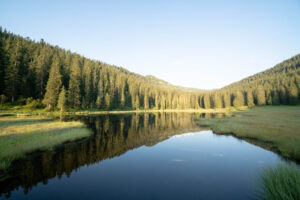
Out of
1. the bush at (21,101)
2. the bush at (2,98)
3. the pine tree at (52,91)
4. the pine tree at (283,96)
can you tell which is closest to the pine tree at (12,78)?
the bush at (21,101)

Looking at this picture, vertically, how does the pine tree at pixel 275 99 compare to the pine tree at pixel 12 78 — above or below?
below

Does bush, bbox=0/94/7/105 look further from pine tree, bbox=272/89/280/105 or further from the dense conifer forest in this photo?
pine tree, bbox=272/89/280/105

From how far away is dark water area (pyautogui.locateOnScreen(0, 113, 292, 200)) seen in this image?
316 inches

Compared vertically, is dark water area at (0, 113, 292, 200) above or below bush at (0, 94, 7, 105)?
below

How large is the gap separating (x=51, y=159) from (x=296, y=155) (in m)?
21.4

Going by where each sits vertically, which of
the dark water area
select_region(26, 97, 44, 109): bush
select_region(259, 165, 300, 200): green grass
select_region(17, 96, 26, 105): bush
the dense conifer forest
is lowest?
the dark water area

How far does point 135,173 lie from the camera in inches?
426

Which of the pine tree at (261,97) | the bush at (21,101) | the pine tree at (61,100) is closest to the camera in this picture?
the bush at (21,101)

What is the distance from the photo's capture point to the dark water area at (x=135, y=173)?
804cm

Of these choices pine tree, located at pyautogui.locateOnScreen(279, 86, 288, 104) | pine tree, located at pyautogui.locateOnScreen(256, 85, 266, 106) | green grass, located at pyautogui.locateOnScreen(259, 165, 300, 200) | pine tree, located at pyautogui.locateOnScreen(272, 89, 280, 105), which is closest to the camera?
green grass, located at pyautogui.locateOnScreen(259, 165, 300, 200)

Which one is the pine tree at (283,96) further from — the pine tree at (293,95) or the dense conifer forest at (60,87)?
the pine tree at (293,95)

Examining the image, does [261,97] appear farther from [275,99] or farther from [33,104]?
[33,104]

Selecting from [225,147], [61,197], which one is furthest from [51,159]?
[225,147]

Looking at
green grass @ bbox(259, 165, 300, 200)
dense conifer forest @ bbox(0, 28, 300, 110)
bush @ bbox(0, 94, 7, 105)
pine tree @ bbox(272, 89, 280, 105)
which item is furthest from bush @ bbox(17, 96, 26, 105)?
pine tree @ bbox(272, 89, 280, 105)
